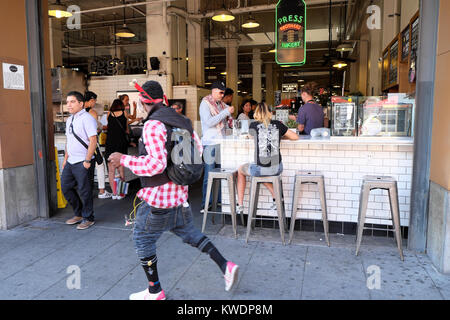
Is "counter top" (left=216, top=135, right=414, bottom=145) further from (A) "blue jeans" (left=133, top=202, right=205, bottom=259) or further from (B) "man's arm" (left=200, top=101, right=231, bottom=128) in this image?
(A) "blue jeans" (left=133, top=202, right=205, bottom=259)

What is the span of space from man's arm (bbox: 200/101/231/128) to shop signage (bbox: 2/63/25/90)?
7.34 feet

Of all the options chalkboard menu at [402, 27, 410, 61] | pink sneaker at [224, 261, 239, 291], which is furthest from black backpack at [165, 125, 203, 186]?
chalkboard menu at [402, 27, 410, 61]

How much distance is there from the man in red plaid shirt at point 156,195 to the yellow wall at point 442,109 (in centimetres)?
201

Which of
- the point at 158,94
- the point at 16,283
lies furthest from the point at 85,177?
the point at 158,94

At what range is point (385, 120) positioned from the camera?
13.0 feet

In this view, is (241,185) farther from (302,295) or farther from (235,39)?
(235,39)

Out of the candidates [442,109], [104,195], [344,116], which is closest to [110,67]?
[104,195]

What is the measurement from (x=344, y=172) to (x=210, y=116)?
1.77 metres

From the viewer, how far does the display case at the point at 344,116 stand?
13.3 ft

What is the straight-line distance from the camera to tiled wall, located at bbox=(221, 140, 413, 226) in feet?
12.8

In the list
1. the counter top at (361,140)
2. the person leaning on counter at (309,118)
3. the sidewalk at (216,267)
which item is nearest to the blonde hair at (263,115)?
the counter top at (361,140)

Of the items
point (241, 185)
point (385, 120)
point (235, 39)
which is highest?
point (235, 39)

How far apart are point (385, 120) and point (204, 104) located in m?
2.15

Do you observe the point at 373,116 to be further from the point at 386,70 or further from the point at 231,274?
the point at 386,70
